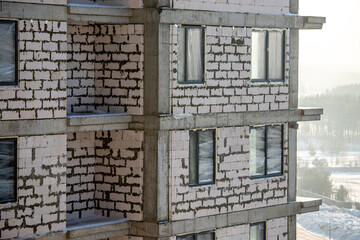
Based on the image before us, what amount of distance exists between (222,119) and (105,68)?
293cm

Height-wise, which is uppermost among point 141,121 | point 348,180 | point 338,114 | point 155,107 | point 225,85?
point 225,85

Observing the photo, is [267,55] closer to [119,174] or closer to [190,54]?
[190,54]

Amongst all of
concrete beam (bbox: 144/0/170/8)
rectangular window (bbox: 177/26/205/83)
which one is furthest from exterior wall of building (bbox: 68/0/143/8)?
rectangular window (bbox: 177/26/205/83)

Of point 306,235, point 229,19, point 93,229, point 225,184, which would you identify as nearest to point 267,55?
point 229,19

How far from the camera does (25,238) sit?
19.1m

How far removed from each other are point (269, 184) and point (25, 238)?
681 cm

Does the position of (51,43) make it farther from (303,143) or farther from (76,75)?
(303,143)

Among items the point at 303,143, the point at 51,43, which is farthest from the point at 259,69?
the point at 303,143

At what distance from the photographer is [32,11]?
19.0m

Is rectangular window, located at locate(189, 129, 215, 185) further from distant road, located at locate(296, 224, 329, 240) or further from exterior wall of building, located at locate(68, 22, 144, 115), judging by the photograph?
distant road, located at locate(296, 224, 329, 240)

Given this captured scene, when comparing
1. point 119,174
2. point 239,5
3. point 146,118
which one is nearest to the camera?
point 146,118

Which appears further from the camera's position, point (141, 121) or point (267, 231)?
point (267, 231)

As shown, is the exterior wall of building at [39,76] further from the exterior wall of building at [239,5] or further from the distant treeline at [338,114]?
the distant treeline at [338,114]

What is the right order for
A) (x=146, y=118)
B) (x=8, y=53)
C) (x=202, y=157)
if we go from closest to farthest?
(x=8, y=53) → (x=146, y=118) → (x=202, y=157)
